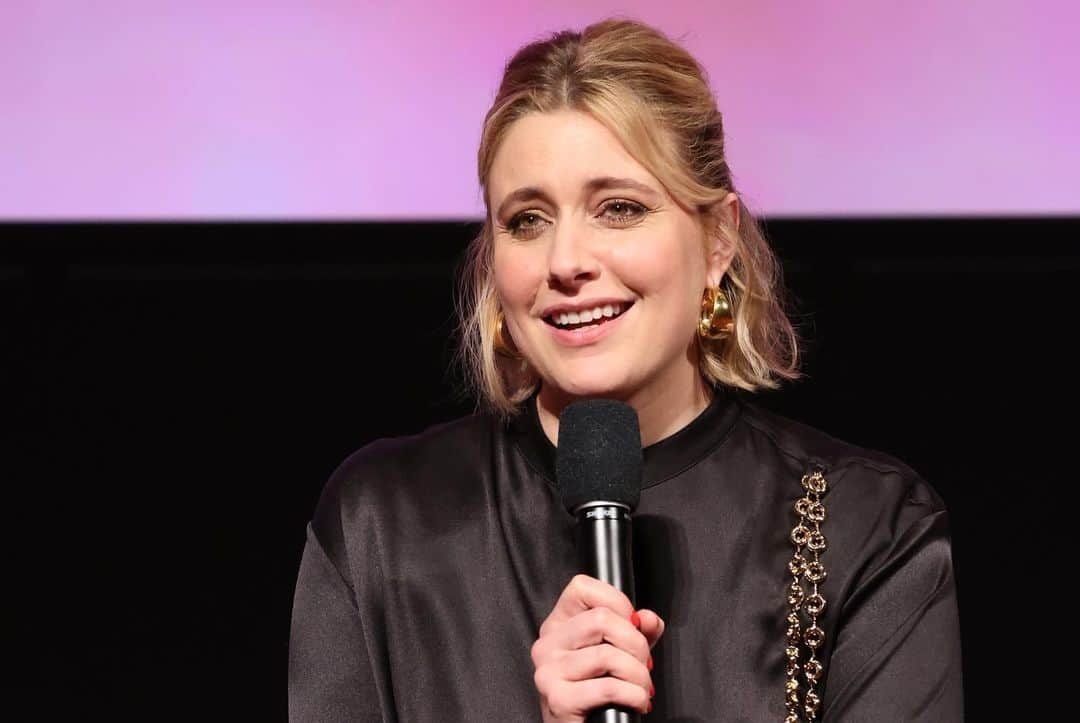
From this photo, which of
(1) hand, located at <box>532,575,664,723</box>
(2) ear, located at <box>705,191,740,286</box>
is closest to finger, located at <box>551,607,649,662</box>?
(1) hand, located at <box>532,575,664,723</box>

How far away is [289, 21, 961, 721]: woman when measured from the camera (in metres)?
1.64

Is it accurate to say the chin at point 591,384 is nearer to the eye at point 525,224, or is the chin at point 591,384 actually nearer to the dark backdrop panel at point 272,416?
the eye at point 525,224

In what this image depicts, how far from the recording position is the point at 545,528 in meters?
1.79

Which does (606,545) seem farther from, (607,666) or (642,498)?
(642,498)

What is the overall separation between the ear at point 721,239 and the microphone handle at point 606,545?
55cm

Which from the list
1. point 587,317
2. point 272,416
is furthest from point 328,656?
point 272,416

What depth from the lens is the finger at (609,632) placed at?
1.23m

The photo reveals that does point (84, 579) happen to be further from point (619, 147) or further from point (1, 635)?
point (619, 147)

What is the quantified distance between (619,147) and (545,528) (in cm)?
45

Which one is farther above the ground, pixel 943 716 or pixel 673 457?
pixel 673 457

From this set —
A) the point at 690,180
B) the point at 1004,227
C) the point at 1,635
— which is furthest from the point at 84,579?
the point at 1004,227

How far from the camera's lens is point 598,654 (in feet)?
4.07

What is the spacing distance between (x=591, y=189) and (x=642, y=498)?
38 centimetres

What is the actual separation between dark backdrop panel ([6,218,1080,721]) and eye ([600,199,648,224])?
105 cm
